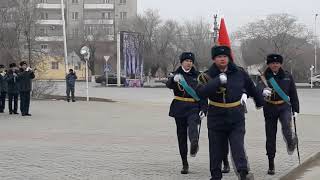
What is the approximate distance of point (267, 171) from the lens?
909 cm

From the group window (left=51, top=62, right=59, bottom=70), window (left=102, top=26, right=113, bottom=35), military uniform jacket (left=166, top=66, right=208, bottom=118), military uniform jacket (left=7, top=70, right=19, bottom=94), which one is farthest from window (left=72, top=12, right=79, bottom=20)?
military uniform jacket (left=166, top=66, right=208, bottom=118)

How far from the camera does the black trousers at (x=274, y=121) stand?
902 centimetres

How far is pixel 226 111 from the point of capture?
7320 mm

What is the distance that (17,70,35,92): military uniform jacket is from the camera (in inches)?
778

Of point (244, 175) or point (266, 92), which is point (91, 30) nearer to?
point (266, 92)

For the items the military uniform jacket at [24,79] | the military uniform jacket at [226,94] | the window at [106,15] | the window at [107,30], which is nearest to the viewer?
the military uniform jacket at [226,94]

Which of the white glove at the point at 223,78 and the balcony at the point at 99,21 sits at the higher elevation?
the balcony at the point at 99,21

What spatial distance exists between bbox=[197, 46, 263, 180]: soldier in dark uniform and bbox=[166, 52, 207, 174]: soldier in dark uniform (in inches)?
45.6

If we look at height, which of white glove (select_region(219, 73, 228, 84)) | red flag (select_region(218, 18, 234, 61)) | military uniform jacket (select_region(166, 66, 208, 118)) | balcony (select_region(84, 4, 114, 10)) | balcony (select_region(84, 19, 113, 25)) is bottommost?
military uniform jacket (select_region(166, 66, 208, 118))

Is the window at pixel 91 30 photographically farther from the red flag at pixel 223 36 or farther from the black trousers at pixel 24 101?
the red flag at pixel 223 36

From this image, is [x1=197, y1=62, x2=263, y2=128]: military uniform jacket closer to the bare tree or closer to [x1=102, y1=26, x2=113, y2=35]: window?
the bare tree

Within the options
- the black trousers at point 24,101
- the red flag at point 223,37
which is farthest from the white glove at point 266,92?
the black trousers at point 24,101

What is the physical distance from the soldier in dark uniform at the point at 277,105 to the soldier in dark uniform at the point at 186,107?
1.09 m

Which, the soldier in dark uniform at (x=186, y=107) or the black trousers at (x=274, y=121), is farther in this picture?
the black trousers at (x=274, y=121)
